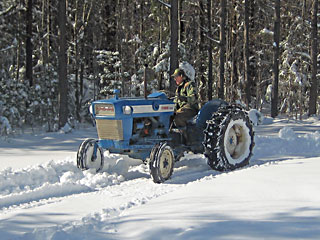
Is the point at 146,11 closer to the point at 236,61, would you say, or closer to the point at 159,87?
the point at 236,61

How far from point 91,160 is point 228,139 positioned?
2.63 m

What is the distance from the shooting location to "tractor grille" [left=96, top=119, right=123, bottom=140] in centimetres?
694

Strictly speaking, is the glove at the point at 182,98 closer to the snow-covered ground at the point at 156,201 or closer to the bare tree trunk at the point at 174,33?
the snow-covered ground at the point at 156,201

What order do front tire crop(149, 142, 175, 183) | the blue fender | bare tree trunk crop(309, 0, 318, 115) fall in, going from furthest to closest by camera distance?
bare tree trunk crop(309, 0, 318, 115), the blue fender, front tire crop(149, 142, 175, 183)

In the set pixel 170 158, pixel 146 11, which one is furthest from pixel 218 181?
pixel 146 11

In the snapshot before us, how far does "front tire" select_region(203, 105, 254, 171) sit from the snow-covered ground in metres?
0.27

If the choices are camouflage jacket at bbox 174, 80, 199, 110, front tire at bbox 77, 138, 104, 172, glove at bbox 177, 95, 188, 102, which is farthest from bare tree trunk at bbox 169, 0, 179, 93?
front tire at bbox 77, 138, 104, 172

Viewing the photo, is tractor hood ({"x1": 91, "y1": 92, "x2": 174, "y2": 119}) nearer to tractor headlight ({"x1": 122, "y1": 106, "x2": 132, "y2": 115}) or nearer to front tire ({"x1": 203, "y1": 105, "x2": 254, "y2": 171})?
tractor headlight ({"x1": 122, "y1": 106, "x2": 132, "y2": 115})

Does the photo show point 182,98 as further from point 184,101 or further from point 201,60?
point 201,60

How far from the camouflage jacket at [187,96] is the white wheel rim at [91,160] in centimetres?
177

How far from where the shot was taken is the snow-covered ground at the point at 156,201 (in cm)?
377

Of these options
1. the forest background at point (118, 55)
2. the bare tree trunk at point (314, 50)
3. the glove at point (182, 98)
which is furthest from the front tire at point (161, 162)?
the bare tree trunk at point (314, 50)

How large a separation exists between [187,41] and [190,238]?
24.9 metres

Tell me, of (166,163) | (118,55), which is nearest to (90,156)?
(166,163)
